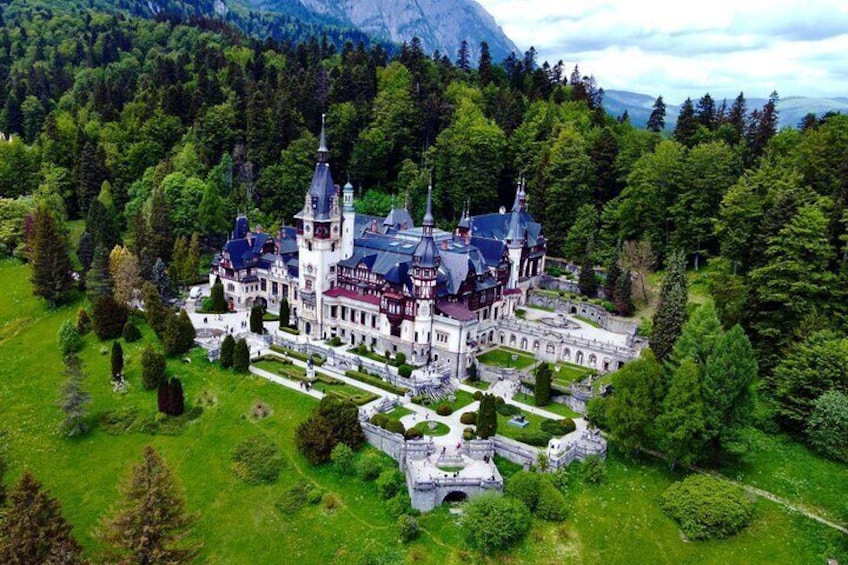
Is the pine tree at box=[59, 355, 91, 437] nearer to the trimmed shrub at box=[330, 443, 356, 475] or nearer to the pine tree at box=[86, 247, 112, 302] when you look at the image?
the pine tree at box=[86, 247, 112, 302]

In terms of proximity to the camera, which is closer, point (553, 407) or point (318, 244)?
point (553, 407)

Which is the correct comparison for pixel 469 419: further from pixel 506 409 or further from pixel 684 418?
pixel 684 418

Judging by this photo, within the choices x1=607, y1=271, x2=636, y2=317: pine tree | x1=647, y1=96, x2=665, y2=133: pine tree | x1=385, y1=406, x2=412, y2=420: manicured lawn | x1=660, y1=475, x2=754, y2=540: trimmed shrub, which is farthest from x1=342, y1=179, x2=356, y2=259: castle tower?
x1=647, y1=96, x2=665, y2=133: pine tree

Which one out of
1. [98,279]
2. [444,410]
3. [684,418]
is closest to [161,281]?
[98,279]

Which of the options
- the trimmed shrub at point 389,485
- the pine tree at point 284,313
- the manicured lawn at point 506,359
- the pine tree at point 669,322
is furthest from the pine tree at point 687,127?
the trimmed shrub at point 389,485

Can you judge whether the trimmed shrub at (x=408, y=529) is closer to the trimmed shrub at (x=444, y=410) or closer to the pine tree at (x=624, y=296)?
the trimmed shrub at (x=444, y=410)

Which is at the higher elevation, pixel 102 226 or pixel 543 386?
pixel 102 226

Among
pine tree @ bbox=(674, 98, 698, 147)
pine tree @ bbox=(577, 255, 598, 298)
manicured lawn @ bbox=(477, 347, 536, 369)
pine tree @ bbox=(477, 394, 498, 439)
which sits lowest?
manicured lawn @ bbox=(477, 347, 536, 369)
